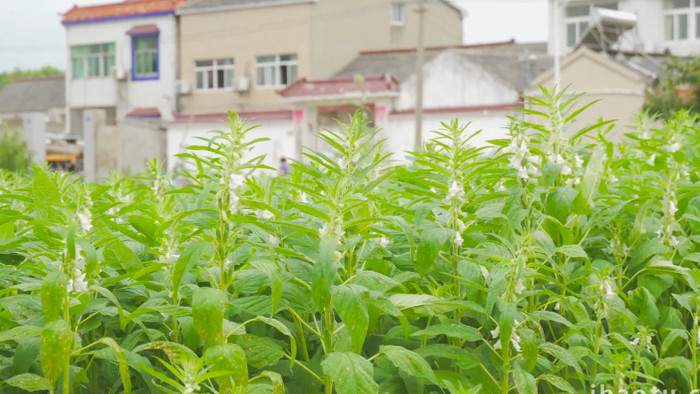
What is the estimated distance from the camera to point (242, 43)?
135 ft

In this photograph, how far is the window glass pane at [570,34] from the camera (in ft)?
123

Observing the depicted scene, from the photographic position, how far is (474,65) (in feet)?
108

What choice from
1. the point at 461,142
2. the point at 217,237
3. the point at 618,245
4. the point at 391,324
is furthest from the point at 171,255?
the point at 618,245

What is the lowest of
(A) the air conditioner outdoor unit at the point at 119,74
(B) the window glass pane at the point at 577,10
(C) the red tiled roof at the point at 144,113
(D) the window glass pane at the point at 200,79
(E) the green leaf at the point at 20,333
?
(E) the green leaf at the point at 20,333

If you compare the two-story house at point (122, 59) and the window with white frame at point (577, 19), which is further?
the two-story house at point (122, 59)

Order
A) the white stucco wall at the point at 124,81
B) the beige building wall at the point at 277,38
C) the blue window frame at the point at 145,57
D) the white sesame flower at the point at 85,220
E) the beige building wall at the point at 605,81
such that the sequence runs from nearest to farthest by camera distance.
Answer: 1. the white sesame flower at the point at 85,220
2. the beige building wall at the point at 605,81
3. the beige building wall at the point at 277,38
4. the white stucco wall at the point at 124,81
5. the blue window frame at the point at 145,57

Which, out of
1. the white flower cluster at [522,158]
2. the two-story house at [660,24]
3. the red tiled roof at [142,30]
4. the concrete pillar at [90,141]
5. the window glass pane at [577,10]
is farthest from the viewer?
the red tiled roof at [142,30]

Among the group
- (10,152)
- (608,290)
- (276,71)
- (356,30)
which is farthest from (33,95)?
(608,290)

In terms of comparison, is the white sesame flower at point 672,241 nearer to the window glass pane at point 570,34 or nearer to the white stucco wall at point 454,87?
the white stucco wall at point 454,87

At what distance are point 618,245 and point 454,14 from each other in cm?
4679

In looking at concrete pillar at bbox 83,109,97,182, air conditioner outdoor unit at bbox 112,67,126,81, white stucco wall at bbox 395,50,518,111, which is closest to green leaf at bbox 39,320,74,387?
concrete pillar at bbox 83,109,97,182

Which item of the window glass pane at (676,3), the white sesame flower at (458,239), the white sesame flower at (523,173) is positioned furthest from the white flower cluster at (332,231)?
the window glass pane at (676,3)

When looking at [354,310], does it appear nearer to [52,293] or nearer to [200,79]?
[52,293]

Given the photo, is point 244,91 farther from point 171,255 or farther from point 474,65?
point 171,255
